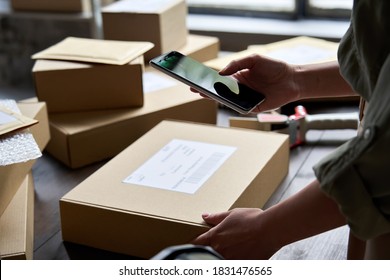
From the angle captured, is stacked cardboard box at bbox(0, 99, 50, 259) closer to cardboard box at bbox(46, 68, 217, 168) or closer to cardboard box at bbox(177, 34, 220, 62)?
cardboard box at bbox(46, 68, 217, 168)

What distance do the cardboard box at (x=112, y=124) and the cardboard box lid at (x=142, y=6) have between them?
0.79 ft

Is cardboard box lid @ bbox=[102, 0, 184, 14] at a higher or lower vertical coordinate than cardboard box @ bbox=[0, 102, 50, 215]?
higher

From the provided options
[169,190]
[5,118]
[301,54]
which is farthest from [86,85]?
[301,54]

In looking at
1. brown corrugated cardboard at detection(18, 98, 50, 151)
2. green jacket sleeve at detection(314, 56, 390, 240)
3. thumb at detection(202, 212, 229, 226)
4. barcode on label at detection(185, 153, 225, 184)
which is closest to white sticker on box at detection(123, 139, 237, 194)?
barcode on label at detection(185, 153, 225, 184)

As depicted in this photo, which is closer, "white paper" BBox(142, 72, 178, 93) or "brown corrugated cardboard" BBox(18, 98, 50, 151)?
"brown corrugated cardboard" BBox(18, 98, 50, 151)

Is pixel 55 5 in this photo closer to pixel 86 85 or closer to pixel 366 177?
pixel 86 85

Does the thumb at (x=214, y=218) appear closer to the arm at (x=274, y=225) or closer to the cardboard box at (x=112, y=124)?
the arm at (x=274, y=225)

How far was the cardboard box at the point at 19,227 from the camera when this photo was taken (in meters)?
0.91

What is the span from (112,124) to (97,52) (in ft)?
0.57

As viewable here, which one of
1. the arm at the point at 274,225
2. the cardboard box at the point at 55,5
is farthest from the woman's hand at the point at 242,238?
the cardboard box at the point at 55,5

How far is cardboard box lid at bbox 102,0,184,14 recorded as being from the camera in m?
1.55

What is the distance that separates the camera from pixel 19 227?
3.15 ft

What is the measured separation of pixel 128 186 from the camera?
104cm

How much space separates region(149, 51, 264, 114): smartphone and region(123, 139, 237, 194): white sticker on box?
14 centimetres
